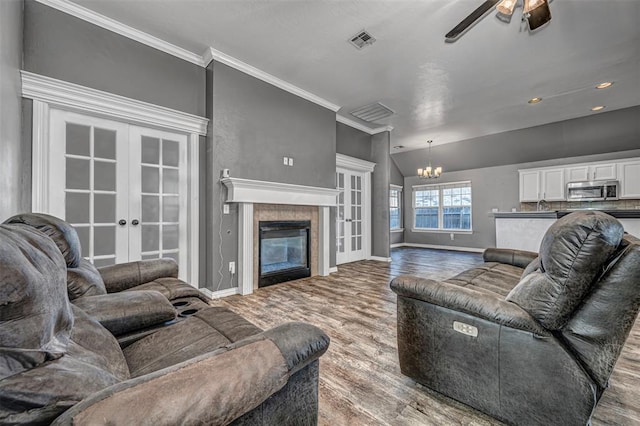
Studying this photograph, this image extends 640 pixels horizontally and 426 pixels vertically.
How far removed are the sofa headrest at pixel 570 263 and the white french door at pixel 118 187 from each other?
3.41 meters

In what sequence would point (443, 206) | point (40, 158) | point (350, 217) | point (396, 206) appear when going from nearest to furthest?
point (40, 158)
point (350, 217)
point (443, 206)
point (396, 206)

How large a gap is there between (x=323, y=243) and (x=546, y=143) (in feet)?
19.1

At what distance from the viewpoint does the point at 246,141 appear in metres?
3.56

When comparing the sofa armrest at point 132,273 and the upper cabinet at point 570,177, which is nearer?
the sofa armrest at point 132,273

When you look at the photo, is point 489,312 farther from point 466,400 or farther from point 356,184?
point 356,184

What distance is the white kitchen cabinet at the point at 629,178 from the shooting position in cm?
537

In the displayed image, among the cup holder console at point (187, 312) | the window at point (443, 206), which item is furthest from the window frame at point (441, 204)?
the cup holder console at point (187, 312)

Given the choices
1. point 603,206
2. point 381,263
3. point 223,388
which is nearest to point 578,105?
point 603,206

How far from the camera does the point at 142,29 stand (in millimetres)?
2867

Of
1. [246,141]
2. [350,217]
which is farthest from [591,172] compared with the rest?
[246,141]

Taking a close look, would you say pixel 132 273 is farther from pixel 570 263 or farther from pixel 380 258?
pixel 380 258

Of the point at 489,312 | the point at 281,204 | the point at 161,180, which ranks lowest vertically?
the point at 489,312

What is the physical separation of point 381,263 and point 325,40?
4.18m

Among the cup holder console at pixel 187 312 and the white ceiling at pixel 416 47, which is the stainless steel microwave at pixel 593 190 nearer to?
the white ceiling at pixel 416 47
